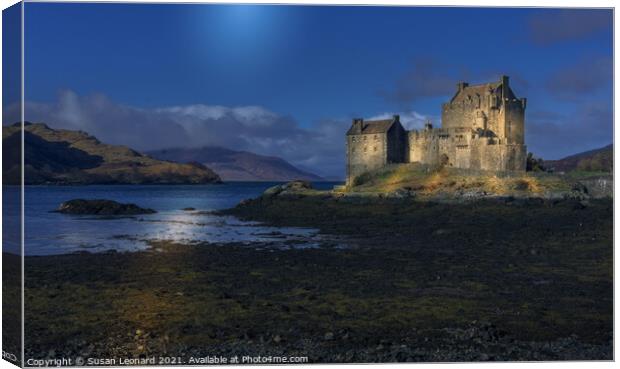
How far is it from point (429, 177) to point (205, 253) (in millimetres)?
8643

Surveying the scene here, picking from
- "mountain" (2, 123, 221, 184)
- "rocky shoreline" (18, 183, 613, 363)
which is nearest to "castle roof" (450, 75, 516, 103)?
"rocky shoreline" (18, 183, 613, 363)

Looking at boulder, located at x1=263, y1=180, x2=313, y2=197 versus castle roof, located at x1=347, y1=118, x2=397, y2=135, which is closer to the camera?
castle roof, located at x1=347, y1=118, x2=397, y2=135

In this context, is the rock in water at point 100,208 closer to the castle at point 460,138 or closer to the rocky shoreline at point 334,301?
the rocky shoreline at point 334,301

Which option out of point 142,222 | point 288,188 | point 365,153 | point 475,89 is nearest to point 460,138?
point 475,89

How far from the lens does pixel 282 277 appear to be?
10.4 meters

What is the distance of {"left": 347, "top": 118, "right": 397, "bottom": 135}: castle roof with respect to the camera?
414 inches

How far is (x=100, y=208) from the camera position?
11625mm

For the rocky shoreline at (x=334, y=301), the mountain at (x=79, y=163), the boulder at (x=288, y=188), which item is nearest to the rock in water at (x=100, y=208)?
the mountain at (x=79, y=163)

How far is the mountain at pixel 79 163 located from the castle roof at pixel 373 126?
2.55 metres

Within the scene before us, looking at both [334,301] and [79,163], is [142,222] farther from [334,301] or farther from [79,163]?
[334,301]

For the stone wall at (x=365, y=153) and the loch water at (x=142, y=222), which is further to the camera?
the stone wall at (x=365, y=153)

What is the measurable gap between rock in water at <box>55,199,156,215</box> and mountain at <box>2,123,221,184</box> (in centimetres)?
37

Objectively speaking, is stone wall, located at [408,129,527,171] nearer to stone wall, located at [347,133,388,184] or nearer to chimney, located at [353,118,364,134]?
stone wall, located at [347,133,388,184]

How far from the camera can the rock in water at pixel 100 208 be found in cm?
1036
